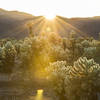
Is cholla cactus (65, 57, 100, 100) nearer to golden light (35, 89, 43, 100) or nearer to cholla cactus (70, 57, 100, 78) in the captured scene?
cholla cactus (70, 57, 100, 78)

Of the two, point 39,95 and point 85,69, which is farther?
point 39,95

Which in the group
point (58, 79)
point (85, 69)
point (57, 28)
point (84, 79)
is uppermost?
point (57, 28)

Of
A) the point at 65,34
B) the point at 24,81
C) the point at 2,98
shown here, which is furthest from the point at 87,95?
the point at 65,34

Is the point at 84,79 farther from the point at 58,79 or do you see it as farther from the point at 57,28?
the point at 57,28

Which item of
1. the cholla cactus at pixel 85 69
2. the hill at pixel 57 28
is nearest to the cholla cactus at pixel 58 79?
the cholla cactus at pixel 85 69

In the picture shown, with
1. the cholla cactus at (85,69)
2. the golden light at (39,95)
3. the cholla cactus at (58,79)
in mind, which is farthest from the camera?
the golden light at (39,95)

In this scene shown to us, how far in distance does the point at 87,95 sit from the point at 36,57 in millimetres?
29135

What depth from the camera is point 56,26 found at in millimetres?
189875

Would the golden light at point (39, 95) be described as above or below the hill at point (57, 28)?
below

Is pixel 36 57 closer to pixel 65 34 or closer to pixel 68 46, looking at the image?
pixel 68 46

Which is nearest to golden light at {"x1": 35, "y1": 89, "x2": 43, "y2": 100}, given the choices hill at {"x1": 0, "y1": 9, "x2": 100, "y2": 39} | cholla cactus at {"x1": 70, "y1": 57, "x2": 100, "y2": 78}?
cholla cactus at {"x1": 70, "y1": 57, "x2": 100, "y2": 78}

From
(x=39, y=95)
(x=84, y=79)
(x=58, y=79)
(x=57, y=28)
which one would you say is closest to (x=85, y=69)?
(x=84, y=79)

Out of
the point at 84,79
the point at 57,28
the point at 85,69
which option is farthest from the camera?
the point at 57,28

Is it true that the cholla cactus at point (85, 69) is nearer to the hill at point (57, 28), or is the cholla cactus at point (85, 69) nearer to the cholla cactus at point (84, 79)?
the cholla cactus at point (84, 79)
